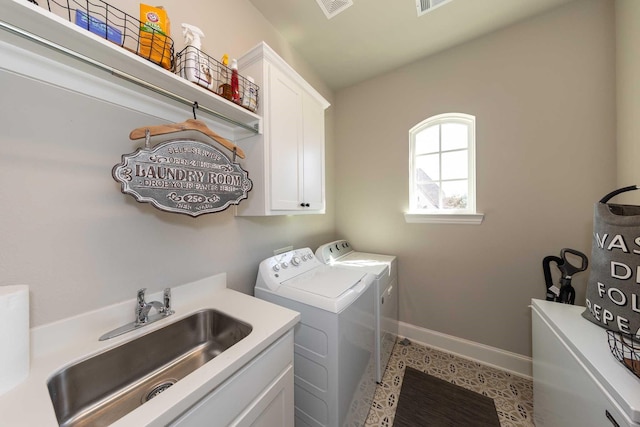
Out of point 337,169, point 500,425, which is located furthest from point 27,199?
point 500,425

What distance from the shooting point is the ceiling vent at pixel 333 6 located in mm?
1493

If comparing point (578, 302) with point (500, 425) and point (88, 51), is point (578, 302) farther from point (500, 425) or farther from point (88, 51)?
point (88, 51)

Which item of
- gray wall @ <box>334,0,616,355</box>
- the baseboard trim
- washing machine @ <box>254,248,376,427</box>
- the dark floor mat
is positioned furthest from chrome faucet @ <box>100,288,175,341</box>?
the baseboard trim

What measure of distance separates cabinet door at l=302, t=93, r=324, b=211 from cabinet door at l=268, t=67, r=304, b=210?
2.6 inches

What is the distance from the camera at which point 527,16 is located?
1.62 m

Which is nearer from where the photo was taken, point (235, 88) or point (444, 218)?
point (235, 88)

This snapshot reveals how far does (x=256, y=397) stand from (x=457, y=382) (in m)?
1.76

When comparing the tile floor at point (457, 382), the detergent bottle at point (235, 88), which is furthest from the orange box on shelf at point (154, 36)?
the tile floor at point (457, 382)

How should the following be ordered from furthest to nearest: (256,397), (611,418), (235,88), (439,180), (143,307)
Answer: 1. (439,180)
2. (235,88)
3. (143,307)
4. (256,397)
5. (611,418)

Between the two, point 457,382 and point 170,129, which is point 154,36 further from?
point 457,382

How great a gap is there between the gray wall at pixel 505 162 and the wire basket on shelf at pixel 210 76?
1.52 meters

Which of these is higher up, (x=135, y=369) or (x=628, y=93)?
(x=628, y=93)

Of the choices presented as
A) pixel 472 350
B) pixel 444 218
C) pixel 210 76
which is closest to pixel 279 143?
pixel 210 76

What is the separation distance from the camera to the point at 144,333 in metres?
0.85
